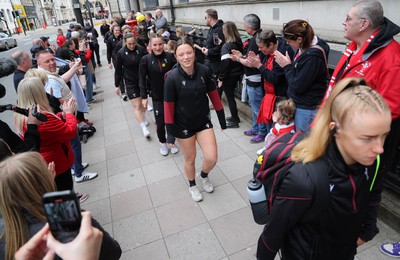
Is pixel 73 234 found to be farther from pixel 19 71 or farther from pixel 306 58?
pixel 19 71

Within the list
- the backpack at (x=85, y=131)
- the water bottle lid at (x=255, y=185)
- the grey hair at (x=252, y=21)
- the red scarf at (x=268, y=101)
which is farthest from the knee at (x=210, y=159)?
the backpack at (x=85, y=131)

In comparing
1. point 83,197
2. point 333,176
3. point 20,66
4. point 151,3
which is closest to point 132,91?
point 20,66

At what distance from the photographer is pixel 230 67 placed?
5.39 meters

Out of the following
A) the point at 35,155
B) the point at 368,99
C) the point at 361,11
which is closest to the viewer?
the point at 368,99

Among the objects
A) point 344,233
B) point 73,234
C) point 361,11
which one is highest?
point 361,11

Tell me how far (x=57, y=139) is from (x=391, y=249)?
3.55m

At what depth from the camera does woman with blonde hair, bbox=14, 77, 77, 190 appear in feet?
9.70

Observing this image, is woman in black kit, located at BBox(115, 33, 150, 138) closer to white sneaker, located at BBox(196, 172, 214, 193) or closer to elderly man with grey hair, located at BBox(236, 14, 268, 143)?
elderly man with grey hair, located at BBox(236, 14, 268, 143)

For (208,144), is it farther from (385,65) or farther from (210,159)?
(385,65)

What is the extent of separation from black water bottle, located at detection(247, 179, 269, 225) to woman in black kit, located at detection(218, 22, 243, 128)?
12.4ft

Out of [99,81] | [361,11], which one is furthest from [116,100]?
[361,11]

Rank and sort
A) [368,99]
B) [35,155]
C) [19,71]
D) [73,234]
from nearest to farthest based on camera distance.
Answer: [73,234], [368,99], [35,155], [19,71]

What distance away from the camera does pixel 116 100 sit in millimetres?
8797

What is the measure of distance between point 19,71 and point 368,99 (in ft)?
16.3
